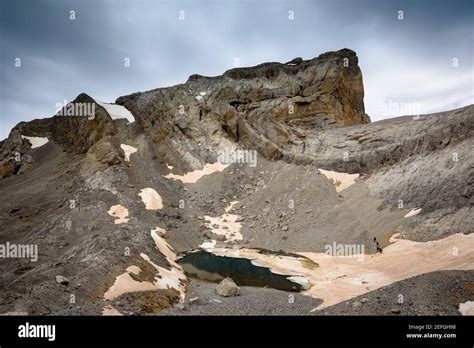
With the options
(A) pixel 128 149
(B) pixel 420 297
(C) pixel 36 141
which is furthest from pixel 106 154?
Result: (B) pixel 420 297

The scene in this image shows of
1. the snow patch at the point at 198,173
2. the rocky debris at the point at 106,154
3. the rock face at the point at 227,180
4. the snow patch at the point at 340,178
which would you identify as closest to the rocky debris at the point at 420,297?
the rock face at the point at 227,180

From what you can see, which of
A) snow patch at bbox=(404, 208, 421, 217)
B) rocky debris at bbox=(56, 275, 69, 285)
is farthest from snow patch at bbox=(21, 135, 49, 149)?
snow patch at bbox=(404, 208, 421, 217)

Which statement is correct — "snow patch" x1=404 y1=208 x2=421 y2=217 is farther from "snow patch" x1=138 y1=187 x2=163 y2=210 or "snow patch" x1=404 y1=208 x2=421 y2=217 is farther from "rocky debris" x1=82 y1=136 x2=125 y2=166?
"rocky debris" x1=82 y1=136 x2=125 y2=166

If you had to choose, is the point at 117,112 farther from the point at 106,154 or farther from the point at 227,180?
the point at 227,180

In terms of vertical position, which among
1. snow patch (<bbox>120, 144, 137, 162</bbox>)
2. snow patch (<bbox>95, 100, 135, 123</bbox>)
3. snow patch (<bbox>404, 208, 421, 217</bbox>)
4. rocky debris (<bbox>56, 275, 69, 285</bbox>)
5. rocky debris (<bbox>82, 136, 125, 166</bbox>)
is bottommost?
rocky debris (<bbox>56, 275, 69, 285</bbox>)

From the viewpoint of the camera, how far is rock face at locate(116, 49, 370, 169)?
61.6 m

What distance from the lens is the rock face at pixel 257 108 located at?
61.6 m

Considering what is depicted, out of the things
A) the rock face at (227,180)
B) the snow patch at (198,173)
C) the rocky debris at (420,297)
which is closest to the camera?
the rocky debris at (420,297)

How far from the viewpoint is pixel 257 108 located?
64.1 metres

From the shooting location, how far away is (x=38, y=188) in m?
51.8

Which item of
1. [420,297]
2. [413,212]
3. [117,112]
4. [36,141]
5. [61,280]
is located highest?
[117,112]

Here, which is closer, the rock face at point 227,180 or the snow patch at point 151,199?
the rock face at point 227,180

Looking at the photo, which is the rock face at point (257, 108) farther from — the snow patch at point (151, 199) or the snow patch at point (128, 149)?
the snow patch at point (151, 199)
